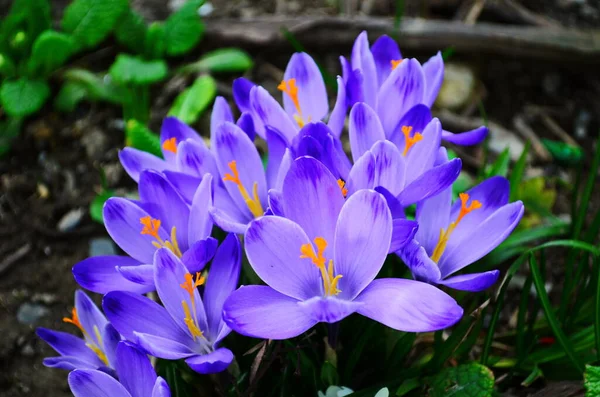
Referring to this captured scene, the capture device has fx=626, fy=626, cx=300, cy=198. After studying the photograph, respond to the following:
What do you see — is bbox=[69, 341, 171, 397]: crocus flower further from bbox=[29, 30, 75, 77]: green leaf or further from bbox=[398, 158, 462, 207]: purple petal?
bbox=[29, 30, 75, 77]: green leaf

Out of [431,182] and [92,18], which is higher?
[431,182]

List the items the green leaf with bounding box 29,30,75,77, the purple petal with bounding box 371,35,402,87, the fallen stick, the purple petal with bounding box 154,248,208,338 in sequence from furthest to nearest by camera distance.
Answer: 1. the fallen stick
2. the green leaf with bounding box 29,30,75,77
3. the purple petal with bounding box 371,35,402,87
4. the purple petal with bounding box 154,248,208,338

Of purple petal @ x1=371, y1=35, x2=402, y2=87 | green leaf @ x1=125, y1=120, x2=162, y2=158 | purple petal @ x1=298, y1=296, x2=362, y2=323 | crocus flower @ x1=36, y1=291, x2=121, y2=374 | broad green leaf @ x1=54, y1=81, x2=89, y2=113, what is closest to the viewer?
purple petal @ x1=298, y1=296, x2=362, y2=323

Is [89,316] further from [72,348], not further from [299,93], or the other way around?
[299,93]

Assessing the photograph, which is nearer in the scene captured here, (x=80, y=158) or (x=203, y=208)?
(x=203, y=208)

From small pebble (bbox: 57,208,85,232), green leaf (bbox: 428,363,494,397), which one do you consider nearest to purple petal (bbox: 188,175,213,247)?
green leaf (bbox: 428,363,494,397)

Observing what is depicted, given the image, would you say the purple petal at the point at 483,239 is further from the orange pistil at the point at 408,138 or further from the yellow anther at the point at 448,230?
the orange pistil at the point at 408,138

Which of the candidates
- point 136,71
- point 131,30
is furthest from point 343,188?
point 131,30

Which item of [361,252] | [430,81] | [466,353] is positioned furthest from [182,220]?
[466,353]

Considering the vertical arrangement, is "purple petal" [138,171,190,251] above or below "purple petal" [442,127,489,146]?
below
